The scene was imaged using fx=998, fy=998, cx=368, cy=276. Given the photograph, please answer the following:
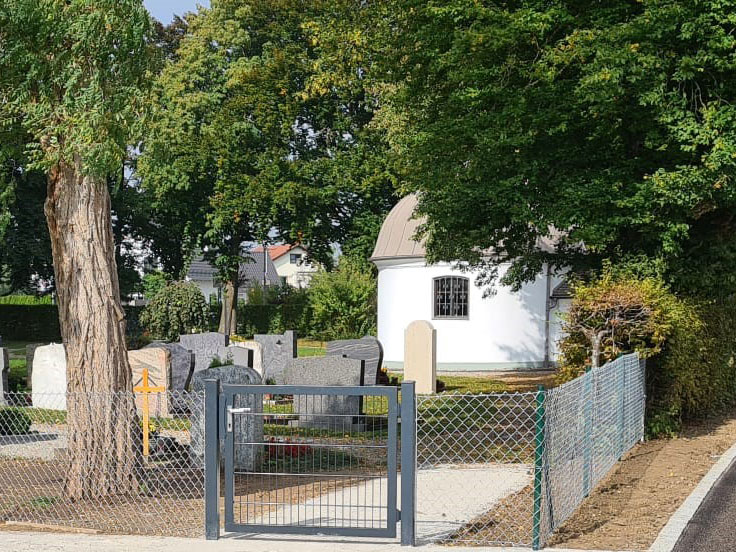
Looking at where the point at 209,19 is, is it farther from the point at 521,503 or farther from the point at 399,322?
the point at 521,503

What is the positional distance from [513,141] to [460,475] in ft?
18.5

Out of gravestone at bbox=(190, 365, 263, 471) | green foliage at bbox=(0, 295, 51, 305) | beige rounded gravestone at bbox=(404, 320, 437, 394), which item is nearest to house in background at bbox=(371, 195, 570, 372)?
beige rounded gravestone at bbox=(404, 320, 437, 394)

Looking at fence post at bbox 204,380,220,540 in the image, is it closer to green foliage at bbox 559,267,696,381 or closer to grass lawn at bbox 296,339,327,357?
green foliage at bbox 559,267,696,381

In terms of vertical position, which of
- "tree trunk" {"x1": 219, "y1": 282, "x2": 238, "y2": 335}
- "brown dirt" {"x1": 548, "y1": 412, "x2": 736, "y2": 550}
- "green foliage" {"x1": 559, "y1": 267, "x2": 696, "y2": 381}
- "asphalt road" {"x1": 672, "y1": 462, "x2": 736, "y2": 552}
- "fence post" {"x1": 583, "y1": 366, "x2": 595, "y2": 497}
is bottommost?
"asphalt road" {"x1": 672, "y1": 462, "x2": 736, "y2": 552}

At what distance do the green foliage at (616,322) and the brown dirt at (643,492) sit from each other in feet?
4.84

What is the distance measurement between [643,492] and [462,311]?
21198 millimetres

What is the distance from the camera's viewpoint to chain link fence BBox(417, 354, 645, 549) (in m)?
8.09

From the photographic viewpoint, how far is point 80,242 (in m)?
10.4

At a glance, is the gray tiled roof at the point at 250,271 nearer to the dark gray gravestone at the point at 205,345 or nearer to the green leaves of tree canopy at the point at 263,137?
the green leaves of tree canopy at the point at 263,137

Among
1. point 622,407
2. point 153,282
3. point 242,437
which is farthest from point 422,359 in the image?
point 153,282

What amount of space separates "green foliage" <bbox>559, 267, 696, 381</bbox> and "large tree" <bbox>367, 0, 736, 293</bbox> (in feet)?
3.99

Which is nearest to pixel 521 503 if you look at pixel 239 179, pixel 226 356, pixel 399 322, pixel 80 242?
pixel 80 242

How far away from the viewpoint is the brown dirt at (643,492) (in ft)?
27.6

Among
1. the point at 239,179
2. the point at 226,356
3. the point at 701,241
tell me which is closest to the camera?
the point at 701,241
